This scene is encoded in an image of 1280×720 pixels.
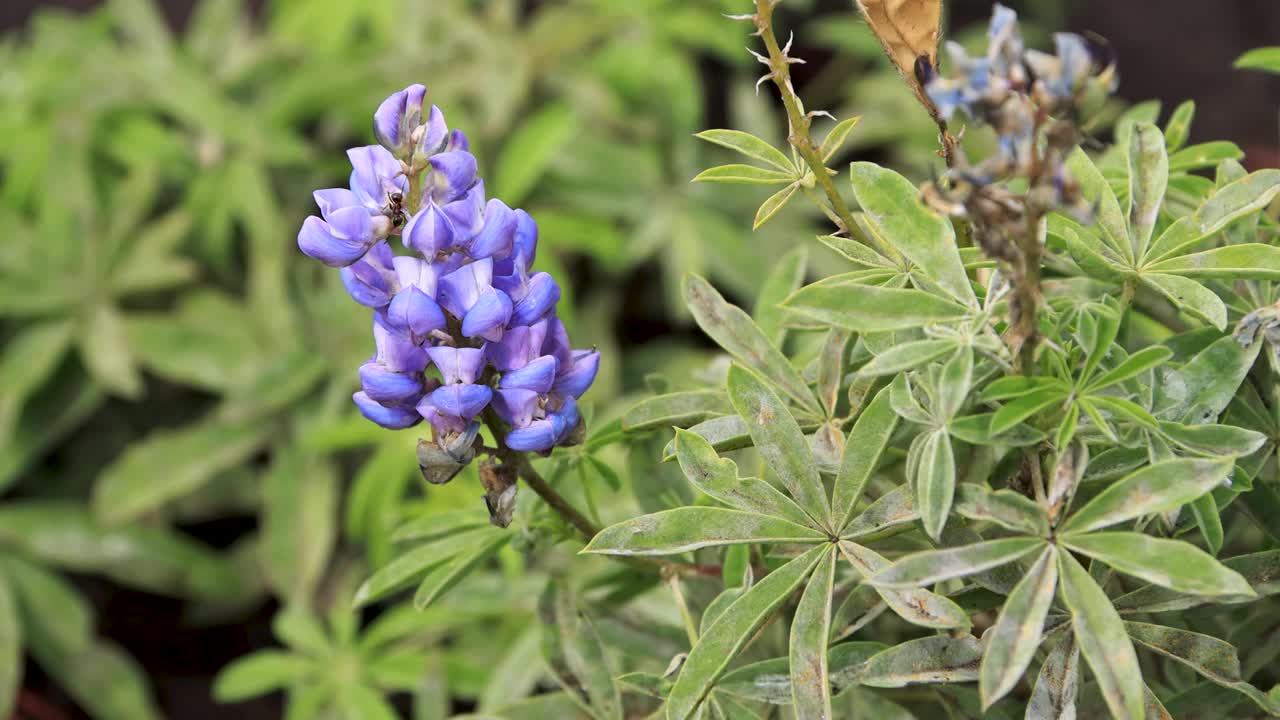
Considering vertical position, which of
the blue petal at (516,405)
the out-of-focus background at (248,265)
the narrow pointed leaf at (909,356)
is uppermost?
the narrow pointed leaf at (909,356)

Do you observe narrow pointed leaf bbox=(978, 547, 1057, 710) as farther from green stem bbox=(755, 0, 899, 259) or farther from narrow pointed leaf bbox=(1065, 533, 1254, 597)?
green stem bbox=(755, 0, 899, 259)

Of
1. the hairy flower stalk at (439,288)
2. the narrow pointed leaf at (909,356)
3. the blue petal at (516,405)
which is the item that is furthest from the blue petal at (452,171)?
the narrow pointed leaf at (909,356)

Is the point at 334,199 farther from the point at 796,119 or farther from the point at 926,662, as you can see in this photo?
the point at 926,662

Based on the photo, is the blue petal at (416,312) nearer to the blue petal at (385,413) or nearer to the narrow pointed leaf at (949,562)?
the blue petal at (385,413)

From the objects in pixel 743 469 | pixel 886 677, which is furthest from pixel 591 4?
pixel 886 677

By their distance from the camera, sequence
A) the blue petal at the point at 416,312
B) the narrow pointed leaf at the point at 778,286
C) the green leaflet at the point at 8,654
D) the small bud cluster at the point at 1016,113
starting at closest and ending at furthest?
the small bud cluster at the point at 1016,113, the blue petal at the point at 416,312, the narrow pointed leaf at the point at 778,286, the green leaflet at the point at 8,654

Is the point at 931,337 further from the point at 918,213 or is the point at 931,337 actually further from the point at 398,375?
the point at 398,375
